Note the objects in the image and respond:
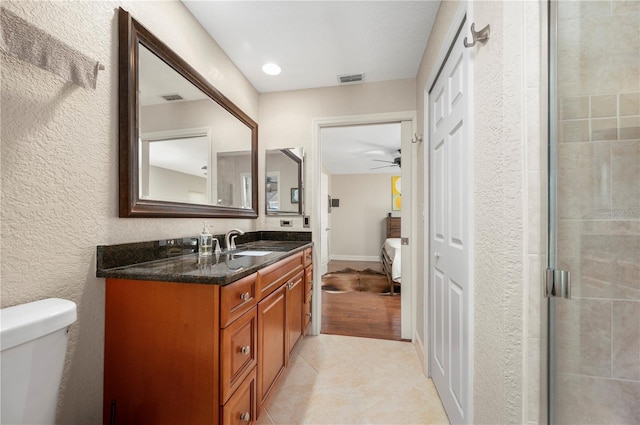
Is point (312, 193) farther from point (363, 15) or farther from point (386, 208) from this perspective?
point (386, 208)

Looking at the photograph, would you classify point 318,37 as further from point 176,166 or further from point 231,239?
point 231,239

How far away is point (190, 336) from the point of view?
1017 millimetres

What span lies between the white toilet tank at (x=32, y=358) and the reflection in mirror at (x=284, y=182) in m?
1.87

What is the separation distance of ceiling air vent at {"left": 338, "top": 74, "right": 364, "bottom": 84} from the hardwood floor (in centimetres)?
245

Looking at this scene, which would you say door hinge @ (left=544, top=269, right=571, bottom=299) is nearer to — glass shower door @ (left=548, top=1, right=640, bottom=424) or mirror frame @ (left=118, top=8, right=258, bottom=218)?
glass shower door @ (left=548, top=1, right=640, bottom=424)

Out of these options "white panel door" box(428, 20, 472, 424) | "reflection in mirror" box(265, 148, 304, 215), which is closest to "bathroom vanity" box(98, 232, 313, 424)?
"white panel door" box(428, 20, 472, 424)

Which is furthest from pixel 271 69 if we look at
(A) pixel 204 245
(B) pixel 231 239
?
(A) pixel 204 245

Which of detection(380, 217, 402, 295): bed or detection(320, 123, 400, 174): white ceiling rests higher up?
detection(320, 123, 400, 174): white ceiling

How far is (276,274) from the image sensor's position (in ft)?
5.14

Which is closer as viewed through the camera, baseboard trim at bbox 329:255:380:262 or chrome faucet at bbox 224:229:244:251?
chrome faucet at bbox 224:229:244:251

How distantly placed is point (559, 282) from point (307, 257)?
181 cm

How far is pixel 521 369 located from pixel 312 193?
6.66 feet

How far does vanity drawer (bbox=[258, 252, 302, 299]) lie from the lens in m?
1.37

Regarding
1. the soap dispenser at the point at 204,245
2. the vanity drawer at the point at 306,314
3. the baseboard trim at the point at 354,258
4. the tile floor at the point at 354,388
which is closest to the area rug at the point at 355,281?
the baseboard trim at the point at 354,258
